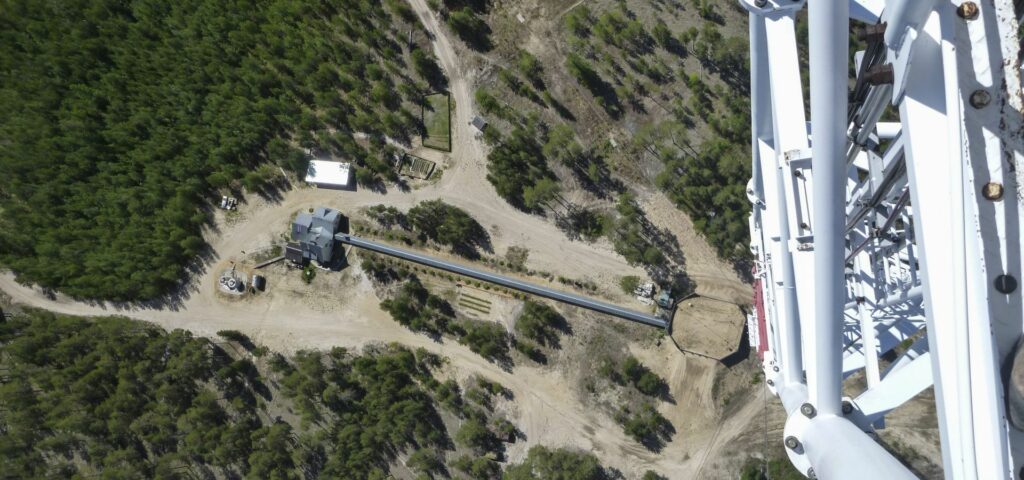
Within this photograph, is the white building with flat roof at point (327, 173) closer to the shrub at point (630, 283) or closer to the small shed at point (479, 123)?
the small shed at point (479, 123)

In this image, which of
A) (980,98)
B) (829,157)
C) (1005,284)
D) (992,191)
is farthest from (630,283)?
(980,98)

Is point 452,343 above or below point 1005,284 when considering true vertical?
below

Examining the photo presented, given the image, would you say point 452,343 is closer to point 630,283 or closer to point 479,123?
point 630,283

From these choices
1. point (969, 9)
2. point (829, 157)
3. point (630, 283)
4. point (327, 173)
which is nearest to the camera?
point (969, 9)

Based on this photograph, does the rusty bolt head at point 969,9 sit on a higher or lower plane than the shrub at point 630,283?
higher

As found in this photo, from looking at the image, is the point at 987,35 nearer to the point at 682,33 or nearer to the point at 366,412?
the point at 682,33

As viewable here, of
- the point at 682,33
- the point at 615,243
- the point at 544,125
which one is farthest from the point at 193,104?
the point at 682,33

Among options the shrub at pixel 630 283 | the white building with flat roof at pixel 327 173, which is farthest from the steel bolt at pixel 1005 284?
the white building with flat roof at pixel 327 173
